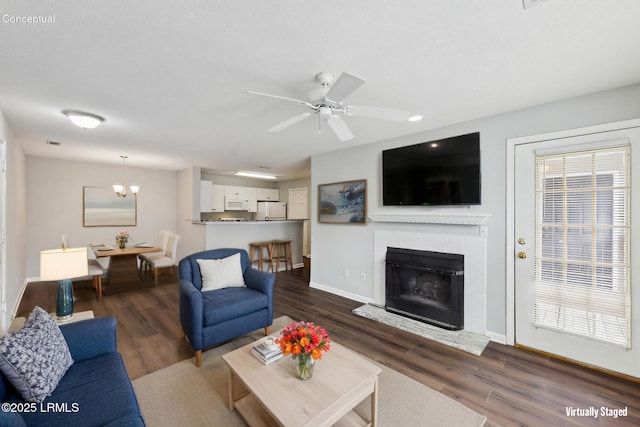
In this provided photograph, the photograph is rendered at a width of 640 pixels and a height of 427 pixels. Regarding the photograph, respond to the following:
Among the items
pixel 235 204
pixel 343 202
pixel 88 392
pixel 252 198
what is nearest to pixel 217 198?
pixel 235 204

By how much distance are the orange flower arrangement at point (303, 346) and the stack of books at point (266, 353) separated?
26cm

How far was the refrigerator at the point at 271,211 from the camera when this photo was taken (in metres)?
8.02

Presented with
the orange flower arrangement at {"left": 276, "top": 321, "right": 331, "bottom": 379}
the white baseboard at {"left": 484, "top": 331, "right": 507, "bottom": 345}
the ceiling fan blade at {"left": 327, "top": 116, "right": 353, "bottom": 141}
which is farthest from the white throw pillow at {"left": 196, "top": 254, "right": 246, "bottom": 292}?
the white baseboard at {"left": 484, "top": 331, "right": 507, "bottom": 345}

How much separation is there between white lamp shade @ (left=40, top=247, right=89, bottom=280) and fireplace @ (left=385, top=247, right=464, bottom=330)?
3.36m

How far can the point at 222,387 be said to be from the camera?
2.12m

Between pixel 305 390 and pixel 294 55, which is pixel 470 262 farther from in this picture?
pixel 294 55

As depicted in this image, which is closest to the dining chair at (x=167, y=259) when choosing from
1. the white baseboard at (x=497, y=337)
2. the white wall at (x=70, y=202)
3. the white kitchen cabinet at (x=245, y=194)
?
the white wall at (x=70, y=202)

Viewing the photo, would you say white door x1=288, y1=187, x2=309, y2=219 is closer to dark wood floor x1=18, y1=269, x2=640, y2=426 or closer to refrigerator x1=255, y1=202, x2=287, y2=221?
refrigerator x1=255, y1=202, x2=287, y2=221

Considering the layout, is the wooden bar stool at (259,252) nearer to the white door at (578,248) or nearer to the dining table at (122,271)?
the dining table at (122,271)

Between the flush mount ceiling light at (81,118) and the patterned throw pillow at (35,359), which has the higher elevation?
the flush mount ceiling light at (81,118)

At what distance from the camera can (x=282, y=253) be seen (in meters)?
6.26

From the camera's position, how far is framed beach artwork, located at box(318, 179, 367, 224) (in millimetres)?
4137

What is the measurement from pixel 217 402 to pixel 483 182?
328 centimetres

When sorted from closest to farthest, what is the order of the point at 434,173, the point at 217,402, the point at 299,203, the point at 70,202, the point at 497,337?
the point at 217,402 < the point at 497,337 < the point at 434,173 < the point at 70,202 < the point at 299,203
